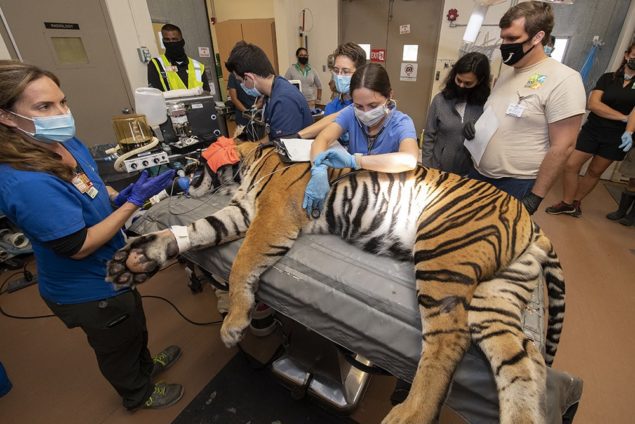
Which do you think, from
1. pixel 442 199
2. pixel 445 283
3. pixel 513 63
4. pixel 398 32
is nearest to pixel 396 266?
pixel 445 283

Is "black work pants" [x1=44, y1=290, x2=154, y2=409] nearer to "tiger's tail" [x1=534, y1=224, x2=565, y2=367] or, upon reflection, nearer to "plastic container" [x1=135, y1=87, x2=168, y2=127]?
"plastic container" [x1=135, y1=87, x2=168, y2=127]

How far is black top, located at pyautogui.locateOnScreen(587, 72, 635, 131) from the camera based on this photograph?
11.4 ft

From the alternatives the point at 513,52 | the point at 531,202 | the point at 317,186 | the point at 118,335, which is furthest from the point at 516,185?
the point at 118,335

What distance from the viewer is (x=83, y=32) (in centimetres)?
361

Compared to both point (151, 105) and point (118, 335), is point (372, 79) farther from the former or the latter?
point (118, 335)

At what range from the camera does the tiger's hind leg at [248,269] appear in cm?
139

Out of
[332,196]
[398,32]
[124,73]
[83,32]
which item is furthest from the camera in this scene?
[398,32]

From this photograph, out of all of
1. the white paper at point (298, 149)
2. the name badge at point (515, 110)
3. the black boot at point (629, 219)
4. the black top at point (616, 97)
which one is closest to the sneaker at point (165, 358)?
the white paper at point (298, 149)

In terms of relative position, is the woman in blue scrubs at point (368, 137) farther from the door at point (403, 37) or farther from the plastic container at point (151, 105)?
the door at point (403, 37)

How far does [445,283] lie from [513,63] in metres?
1.58

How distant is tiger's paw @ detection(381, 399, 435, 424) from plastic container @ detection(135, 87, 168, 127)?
2.45 metres

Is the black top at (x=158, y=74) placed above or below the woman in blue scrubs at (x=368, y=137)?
above

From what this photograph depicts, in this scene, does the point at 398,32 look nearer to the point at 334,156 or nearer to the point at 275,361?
the point at 334,156

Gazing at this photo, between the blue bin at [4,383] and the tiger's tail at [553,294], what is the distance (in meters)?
3.12
